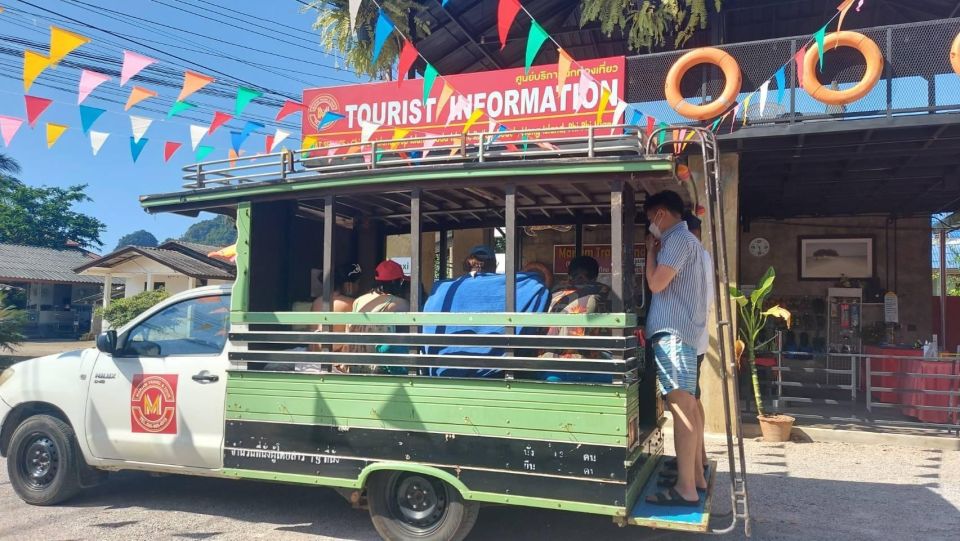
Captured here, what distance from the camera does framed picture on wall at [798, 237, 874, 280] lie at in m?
11.7

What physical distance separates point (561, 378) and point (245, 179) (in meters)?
2.79

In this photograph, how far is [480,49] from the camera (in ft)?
40.4

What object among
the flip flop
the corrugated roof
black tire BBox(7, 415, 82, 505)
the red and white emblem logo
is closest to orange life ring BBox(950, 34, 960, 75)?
the flip flop

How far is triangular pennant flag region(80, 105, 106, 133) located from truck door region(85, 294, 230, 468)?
279cm

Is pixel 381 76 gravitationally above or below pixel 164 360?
above

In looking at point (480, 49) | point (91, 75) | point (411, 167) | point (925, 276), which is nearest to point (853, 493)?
point (411, 167)

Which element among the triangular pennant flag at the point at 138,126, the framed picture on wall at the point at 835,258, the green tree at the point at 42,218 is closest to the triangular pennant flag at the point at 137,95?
the triangular pennant flag at the point at 138,126

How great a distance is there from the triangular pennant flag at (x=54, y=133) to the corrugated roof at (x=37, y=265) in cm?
2303

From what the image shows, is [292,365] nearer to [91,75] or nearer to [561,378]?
[561,378]

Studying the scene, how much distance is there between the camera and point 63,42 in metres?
6.02

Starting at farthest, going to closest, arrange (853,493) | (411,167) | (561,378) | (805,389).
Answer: (805,389) → (853,493) → (411,167) → (561,378)

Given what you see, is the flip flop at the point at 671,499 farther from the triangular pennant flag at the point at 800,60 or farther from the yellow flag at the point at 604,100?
the triangular pennant flag at the point at 800,60

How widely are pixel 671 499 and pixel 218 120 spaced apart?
6.05m

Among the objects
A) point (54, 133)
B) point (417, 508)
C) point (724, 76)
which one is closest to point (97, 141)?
point (54, 133)
